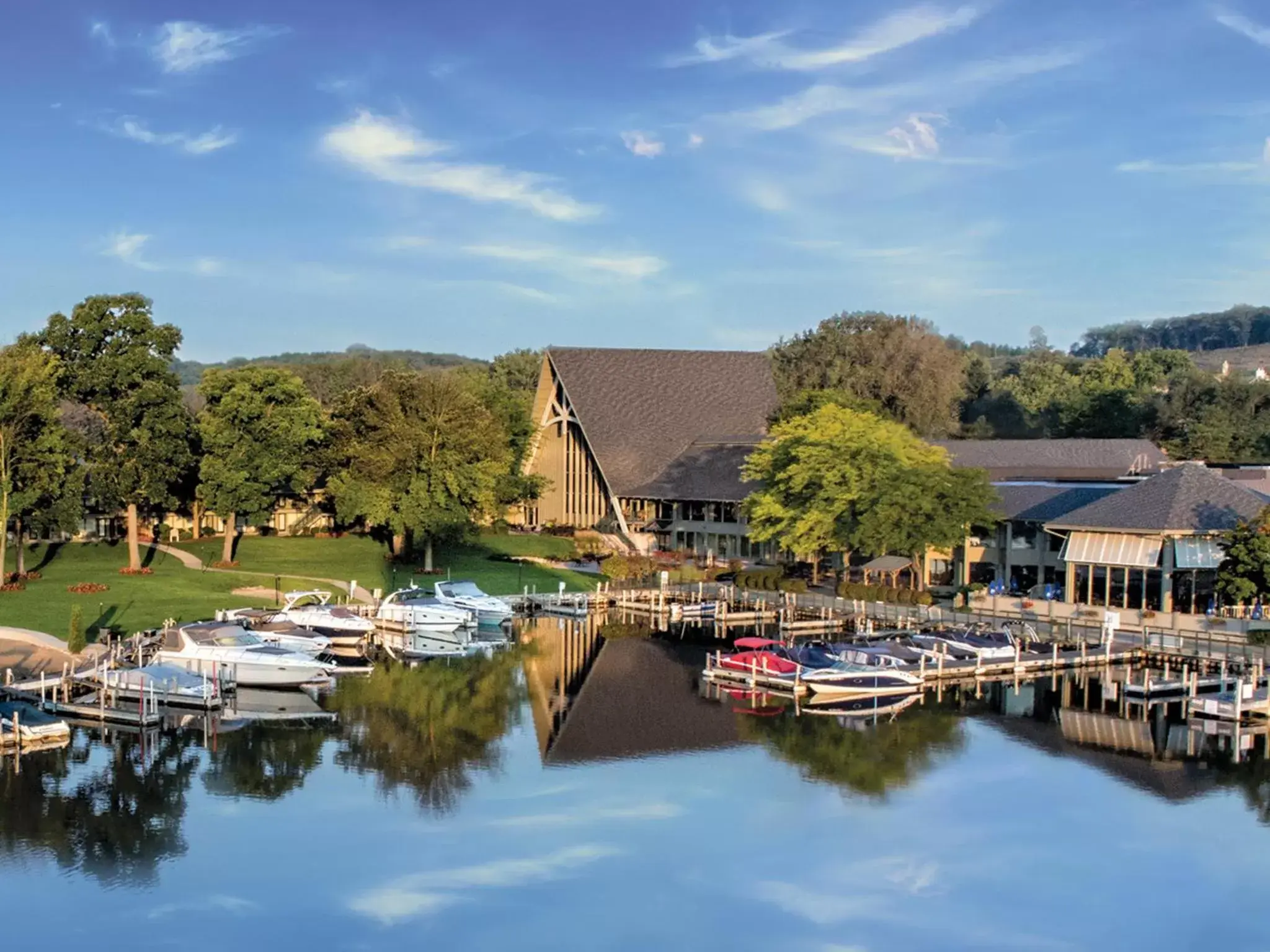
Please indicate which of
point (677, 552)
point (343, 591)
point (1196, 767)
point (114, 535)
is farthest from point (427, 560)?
point (1196, 767)

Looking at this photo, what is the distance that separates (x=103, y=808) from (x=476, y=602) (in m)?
29.7

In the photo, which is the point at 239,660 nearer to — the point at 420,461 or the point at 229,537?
the point at 229,537

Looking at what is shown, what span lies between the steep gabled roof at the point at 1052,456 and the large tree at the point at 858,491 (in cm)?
1719

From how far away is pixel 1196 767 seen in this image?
35.1 m

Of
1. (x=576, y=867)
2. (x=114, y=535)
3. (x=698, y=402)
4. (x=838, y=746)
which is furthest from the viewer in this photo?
(x=698, y=402)

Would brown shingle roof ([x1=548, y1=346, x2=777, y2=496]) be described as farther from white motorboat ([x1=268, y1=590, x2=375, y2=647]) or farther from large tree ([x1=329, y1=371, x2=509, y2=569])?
white motorboat ([x1=268, y1=590, x2=375, y2=647])

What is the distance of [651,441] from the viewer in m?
88.4

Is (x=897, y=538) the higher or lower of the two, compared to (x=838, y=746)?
higher

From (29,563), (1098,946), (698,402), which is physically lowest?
(1098,946)

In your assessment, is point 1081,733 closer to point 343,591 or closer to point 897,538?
point 897,538

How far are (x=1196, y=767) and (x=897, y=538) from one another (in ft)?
80.2

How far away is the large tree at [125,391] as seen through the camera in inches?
2598

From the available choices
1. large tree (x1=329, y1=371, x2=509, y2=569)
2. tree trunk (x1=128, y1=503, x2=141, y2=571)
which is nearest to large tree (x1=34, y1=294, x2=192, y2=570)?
tree trunk (x1=128, y1=503, x2=141, y2=571)

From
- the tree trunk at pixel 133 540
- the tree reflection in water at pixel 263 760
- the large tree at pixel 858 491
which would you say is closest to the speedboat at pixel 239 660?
the tree reflection in water at pixel 263 760
